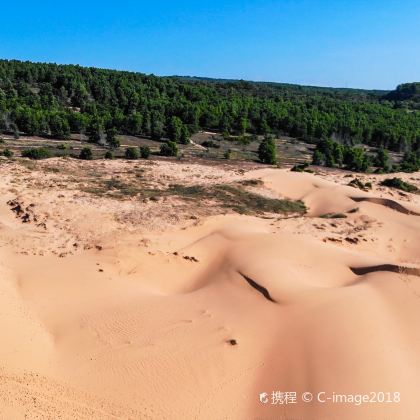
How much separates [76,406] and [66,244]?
13.5 m

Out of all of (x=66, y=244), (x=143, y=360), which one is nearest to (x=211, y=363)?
(x=143, y=360)

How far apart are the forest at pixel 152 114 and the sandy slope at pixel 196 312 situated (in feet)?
116

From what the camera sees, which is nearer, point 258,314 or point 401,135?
point 258,314

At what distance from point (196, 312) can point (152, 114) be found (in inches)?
2487

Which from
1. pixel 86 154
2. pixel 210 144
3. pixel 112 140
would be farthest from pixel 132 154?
pixel 210 144

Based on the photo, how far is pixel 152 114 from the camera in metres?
77.6

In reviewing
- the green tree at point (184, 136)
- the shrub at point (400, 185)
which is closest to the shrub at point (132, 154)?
the green tree at point (184, 136)

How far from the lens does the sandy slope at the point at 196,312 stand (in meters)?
14.7

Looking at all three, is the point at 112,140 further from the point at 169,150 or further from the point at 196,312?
the point at 196,312

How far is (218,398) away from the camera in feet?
48.6

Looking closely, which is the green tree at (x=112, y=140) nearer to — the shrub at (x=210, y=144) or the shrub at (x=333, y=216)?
the shrub at (x=210, y=144)

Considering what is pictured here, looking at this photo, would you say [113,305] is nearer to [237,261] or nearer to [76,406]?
[76,406]

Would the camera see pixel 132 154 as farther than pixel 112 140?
No

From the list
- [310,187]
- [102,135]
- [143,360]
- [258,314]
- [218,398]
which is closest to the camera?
[218,398]
